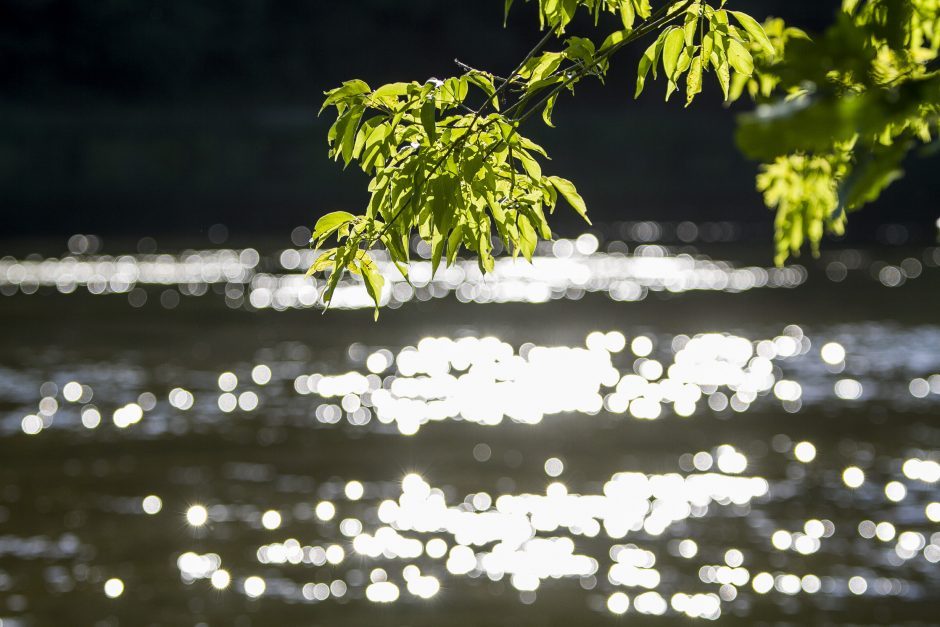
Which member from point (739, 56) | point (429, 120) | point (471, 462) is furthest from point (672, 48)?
point (471, 462)

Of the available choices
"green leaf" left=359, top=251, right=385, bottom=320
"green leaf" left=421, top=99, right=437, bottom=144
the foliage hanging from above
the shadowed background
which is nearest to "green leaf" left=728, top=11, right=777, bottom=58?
the foliage hanging from above

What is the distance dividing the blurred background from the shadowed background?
18.3 feet

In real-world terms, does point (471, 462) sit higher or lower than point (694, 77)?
higher

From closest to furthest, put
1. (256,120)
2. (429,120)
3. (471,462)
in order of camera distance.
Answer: (429,120) → (471,462) → (256,120)

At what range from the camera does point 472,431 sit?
18094mm

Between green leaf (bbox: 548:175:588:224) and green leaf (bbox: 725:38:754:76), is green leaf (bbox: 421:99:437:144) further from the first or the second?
green leaf (bbox: 725:38:754:76)

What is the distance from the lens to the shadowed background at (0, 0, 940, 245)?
53469 mm

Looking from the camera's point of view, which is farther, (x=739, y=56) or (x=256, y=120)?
(x=256, y=120)

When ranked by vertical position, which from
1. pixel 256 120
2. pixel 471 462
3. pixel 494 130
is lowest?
pixel 494 130

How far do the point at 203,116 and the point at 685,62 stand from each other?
212 ft

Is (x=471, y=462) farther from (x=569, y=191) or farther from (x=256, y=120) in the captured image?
(x=256, y=120)

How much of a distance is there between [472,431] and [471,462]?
1810 millimetres

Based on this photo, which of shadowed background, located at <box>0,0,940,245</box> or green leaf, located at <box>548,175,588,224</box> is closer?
green leaf, located at <box>548,175,588,224</box>

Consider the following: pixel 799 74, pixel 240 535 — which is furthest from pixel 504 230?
pixel 240 535
